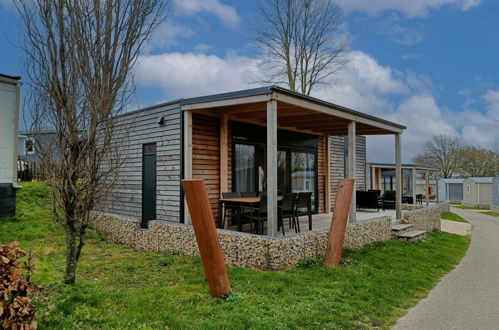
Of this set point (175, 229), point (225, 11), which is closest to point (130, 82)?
point (175, 229)

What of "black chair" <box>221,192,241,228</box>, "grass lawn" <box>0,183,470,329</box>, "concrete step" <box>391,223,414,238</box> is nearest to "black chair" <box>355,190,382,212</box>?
"concrete step" <box>391,223,414,238</box>

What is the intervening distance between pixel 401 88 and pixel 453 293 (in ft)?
54.9

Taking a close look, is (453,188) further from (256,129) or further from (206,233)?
(206,233)

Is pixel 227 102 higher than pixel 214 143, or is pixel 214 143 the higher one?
pixel 227 102

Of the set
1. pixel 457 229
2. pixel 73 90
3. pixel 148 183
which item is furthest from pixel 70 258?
pixel 457 229

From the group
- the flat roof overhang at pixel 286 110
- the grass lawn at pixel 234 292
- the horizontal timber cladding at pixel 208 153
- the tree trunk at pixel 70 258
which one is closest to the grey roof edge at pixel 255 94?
the flat roof overhang at pixel 286 110

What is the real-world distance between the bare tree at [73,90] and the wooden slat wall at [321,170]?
8051 mm

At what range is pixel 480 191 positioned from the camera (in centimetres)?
2831

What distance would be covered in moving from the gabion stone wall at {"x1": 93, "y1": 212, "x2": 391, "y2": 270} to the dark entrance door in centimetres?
36

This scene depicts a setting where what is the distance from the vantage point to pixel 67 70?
4344mm

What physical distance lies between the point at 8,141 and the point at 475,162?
38623mm

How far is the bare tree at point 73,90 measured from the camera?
433 centimetres

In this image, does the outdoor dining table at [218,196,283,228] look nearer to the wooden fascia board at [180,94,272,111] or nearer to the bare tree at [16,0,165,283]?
the wooden fascia board at [180,94,272,111]

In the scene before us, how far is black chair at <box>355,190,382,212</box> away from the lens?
40.5 feet
